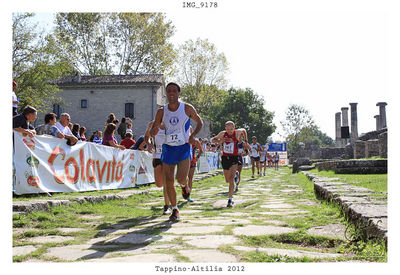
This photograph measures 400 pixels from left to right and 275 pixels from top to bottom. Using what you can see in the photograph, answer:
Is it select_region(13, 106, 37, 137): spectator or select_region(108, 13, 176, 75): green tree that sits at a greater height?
select_region(108, 13, 176, 75): green tree

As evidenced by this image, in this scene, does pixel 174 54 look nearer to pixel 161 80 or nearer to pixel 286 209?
pixel 161 80

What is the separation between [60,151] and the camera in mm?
7496

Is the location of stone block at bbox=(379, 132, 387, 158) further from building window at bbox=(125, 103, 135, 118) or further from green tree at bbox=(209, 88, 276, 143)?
green tree at bbox=(209, 88, 276, 143)

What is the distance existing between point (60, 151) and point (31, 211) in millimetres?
2496

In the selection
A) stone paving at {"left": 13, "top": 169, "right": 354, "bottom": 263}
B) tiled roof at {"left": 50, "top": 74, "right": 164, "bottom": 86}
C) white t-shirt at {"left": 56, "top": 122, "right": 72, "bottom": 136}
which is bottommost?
stone paving at {"left": 13, "top": 169, "right": 354, "bottom": 263}

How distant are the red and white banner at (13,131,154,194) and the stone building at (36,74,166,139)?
2847 centimetres

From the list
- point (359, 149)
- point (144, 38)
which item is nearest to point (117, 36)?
point (144, 38)

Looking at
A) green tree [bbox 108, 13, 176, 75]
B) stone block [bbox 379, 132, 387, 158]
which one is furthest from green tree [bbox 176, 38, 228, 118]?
stone block [bbox 379, 132, 387, 158]

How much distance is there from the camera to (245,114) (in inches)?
2186

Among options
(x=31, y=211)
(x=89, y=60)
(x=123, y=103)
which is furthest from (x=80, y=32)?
(x=31, y=211)

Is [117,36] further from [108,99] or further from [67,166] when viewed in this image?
[67,166]

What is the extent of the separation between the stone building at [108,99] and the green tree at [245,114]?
53.7 ft

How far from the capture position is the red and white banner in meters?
6.46

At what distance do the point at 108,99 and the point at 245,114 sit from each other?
2315cm
